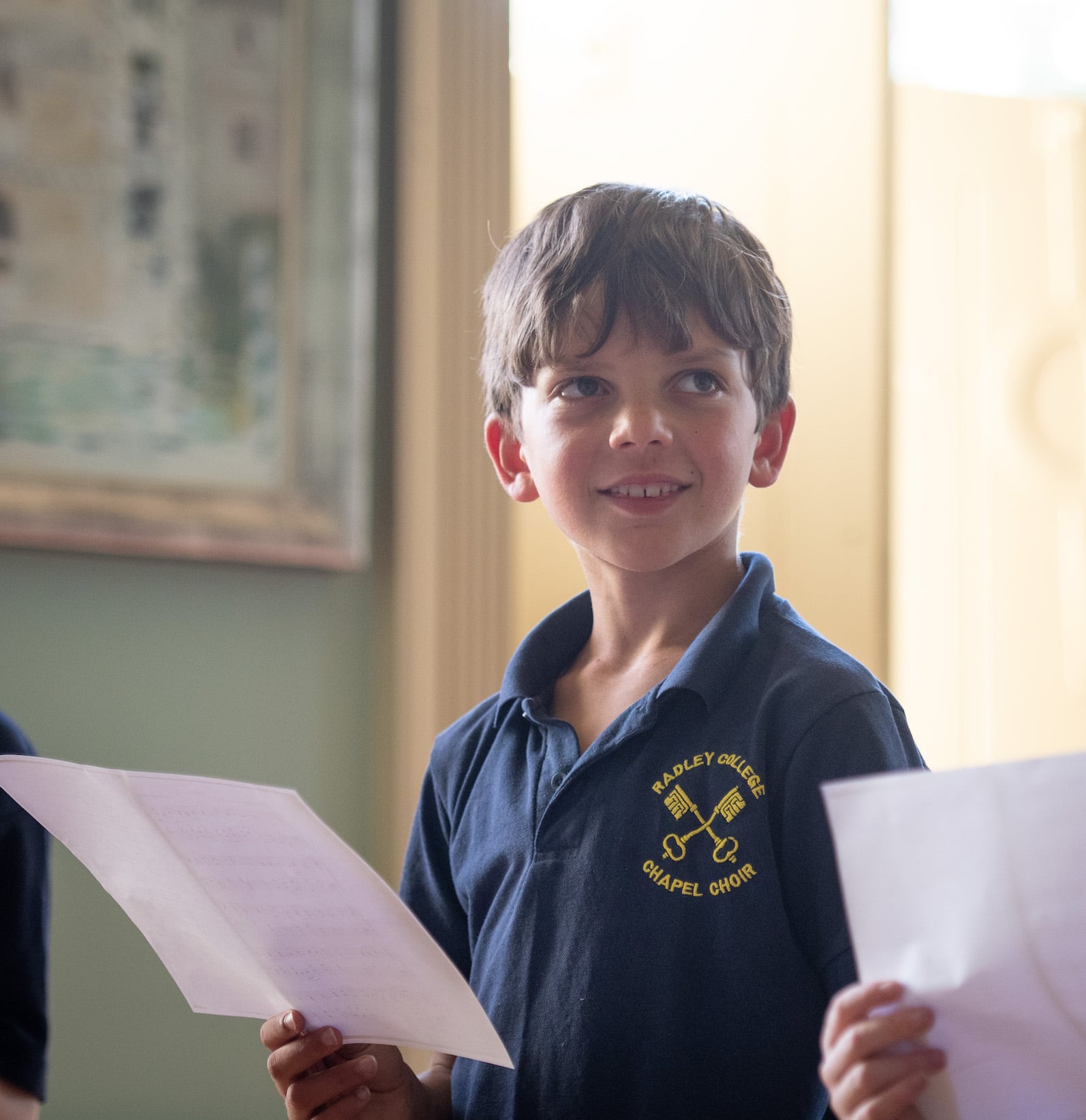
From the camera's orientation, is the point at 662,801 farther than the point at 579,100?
No

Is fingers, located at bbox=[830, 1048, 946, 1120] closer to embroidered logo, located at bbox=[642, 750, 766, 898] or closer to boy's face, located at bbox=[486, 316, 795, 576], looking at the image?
embroidered logo, located at bbox=[642, 750, 766, 898]

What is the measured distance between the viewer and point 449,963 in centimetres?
66

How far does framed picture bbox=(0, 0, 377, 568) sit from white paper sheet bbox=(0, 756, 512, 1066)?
3.33 feet

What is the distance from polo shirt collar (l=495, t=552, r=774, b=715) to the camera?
0.79 m

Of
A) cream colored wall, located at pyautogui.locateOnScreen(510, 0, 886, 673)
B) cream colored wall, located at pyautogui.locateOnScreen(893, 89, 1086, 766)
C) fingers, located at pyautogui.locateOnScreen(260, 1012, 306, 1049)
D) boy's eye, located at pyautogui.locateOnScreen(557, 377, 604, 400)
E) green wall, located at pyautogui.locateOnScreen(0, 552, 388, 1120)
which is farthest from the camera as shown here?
cream colored wall, located at pyautogui.locateOnScreen(893, 89, 1086, 766)

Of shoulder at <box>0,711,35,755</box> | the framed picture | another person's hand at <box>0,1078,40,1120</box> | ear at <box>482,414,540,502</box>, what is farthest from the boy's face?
the framed picture

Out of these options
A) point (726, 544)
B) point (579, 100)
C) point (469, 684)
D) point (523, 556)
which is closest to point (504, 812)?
point (726, 544)

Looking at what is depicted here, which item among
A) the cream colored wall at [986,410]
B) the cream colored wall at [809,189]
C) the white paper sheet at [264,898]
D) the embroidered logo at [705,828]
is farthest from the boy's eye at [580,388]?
the cream colored wall at [986,410]

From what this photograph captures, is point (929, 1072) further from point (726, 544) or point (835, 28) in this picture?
point (835, 28)

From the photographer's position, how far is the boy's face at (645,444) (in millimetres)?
834

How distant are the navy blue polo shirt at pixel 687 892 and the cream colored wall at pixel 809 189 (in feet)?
6.13

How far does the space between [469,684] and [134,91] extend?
2.96 ft

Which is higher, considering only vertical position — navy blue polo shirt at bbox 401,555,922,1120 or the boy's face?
the boy's face

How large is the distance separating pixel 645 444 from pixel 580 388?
0.07 meters
